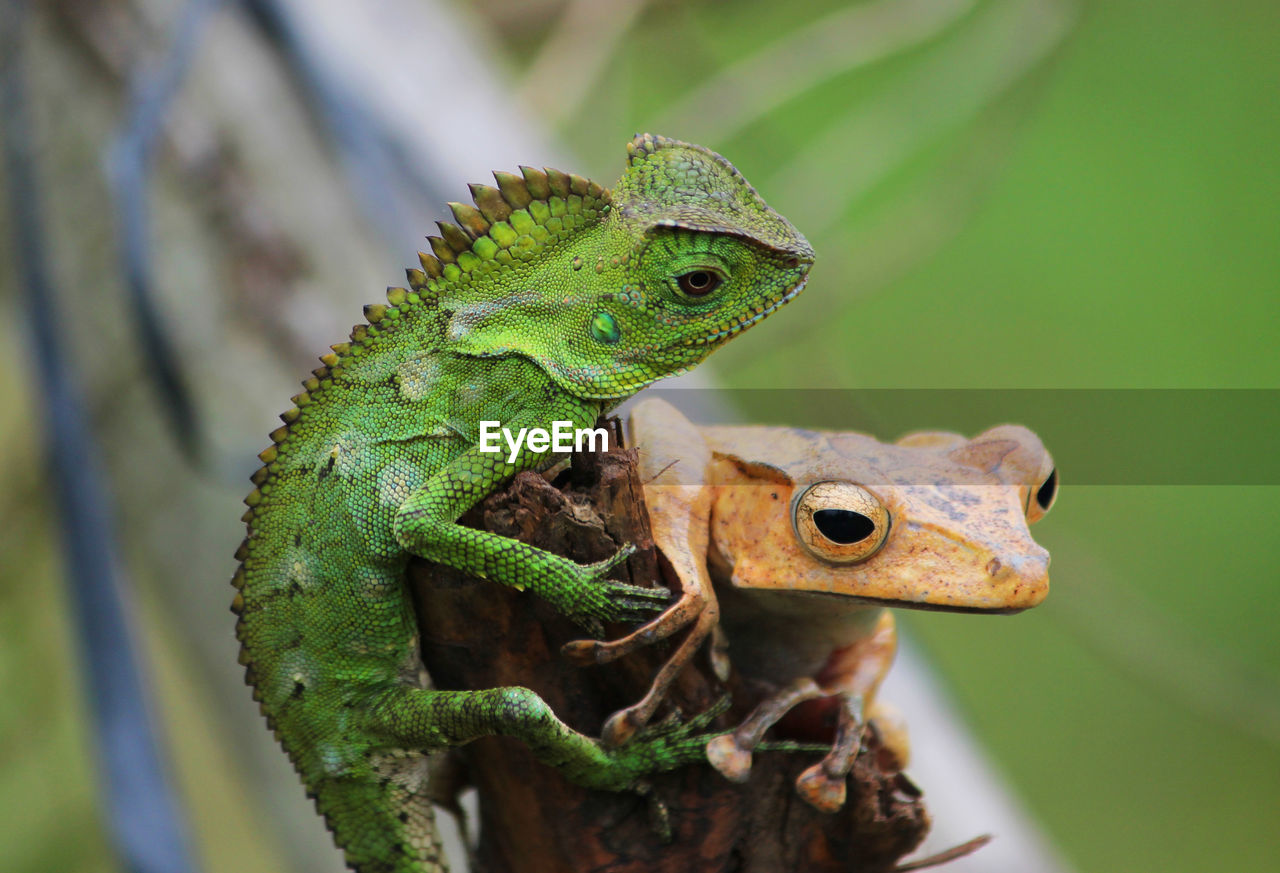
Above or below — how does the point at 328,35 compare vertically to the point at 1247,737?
above

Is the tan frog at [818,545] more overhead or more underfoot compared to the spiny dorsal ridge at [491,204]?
more underfoot

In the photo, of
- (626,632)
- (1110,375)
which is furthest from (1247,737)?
(626,632)

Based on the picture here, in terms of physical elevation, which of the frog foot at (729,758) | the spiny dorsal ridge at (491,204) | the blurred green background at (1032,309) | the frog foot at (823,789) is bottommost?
the frog foot at (823,789)

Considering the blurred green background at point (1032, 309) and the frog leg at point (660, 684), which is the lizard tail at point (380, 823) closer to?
the frog leg at point (660, 684)

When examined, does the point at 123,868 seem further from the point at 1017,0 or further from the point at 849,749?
the point at 1017,0

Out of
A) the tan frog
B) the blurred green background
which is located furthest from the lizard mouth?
the blurred green background

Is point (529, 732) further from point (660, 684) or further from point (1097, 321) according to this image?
point (1097, 321)

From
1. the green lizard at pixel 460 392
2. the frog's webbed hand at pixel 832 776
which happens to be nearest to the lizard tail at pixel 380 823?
the green lizard at pixel 460 392
